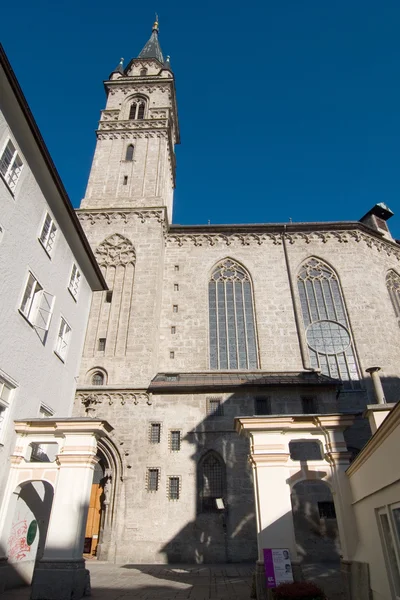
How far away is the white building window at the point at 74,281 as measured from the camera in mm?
13703

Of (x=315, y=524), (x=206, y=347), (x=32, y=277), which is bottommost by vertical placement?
(x=315, y=524)

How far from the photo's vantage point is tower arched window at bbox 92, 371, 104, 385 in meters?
18.9

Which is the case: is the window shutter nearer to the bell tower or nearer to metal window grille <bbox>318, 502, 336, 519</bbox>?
metal window grille <bbox>318, 502, 336, 519</bbox>

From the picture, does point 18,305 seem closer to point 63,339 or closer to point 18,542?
point 63,339

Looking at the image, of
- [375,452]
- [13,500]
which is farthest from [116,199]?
[375,452]

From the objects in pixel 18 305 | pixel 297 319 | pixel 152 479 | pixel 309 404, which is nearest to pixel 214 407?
pixel 152 479

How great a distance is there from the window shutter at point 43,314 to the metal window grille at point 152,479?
792 centimetres

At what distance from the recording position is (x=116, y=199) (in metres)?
25.4

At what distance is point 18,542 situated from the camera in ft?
31.4

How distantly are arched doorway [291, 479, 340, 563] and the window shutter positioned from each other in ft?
35.2

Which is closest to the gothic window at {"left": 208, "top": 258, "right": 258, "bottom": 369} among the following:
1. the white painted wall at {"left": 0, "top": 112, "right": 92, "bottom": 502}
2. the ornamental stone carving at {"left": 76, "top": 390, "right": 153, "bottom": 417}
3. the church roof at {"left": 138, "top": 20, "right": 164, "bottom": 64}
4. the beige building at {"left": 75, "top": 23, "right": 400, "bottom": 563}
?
the beige building at {"left": 75, "top": 23, "right": 400, "bottom": 563}

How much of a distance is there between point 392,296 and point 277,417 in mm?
17998

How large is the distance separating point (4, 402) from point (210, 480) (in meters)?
9.71

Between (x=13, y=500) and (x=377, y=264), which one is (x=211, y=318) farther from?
(x=13, y=500)
